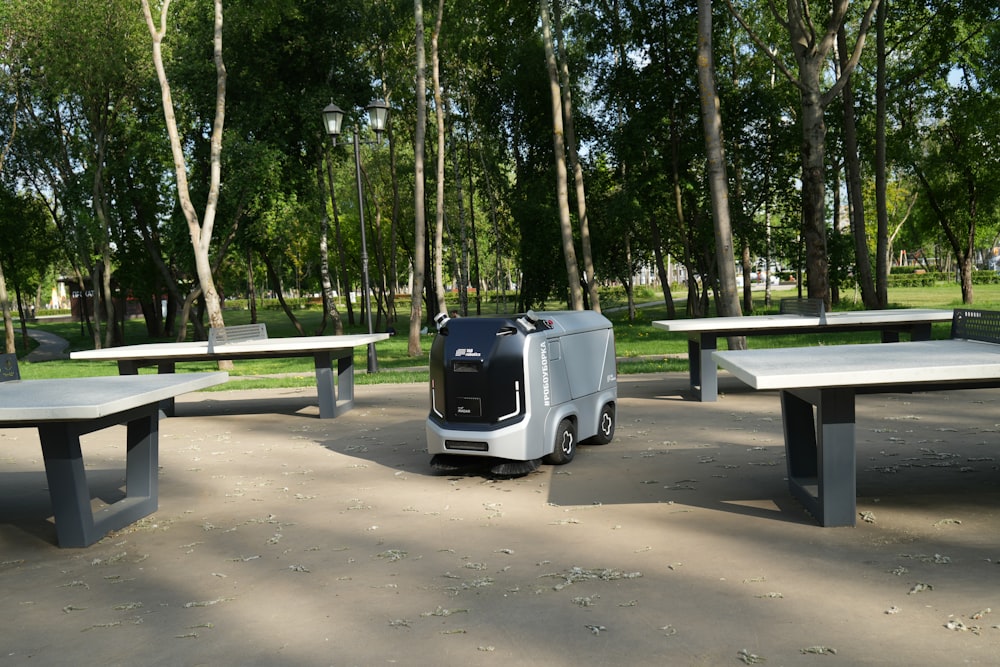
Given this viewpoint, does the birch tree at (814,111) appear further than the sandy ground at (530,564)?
Yes

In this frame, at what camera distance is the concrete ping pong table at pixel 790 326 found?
1155 centimetres

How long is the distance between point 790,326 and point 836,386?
6288mm

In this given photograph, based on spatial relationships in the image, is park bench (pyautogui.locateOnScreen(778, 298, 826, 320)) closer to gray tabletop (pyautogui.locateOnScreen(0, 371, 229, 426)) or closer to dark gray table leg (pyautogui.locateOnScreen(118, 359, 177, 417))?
gray tabletop (pyautogui.locateOnScreen(0, 371, 229, 426))

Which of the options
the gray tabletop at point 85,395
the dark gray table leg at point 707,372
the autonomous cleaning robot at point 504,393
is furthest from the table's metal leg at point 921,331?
the gray tabletop at point 85,395

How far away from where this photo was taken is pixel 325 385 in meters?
12.3

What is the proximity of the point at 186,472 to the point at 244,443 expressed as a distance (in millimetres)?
1662

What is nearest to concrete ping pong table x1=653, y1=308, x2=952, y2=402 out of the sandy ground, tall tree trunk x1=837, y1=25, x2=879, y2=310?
the sandy ground

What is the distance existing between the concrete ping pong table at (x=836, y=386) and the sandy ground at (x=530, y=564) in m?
0.23

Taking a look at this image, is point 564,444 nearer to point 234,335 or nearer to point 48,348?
point 234,335

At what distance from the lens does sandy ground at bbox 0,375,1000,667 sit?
13.7ft

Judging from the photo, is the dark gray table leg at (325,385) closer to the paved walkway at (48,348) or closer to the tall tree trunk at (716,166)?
the tall tree trunk at (716,166)

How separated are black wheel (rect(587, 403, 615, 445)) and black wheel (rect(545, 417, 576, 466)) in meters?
0.70

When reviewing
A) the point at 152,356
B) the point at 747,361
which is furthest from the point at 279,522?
the point at 152,356

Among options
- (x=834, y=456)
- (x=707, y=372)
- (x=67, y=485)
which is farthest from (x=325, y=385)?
(x=834, y=456)
